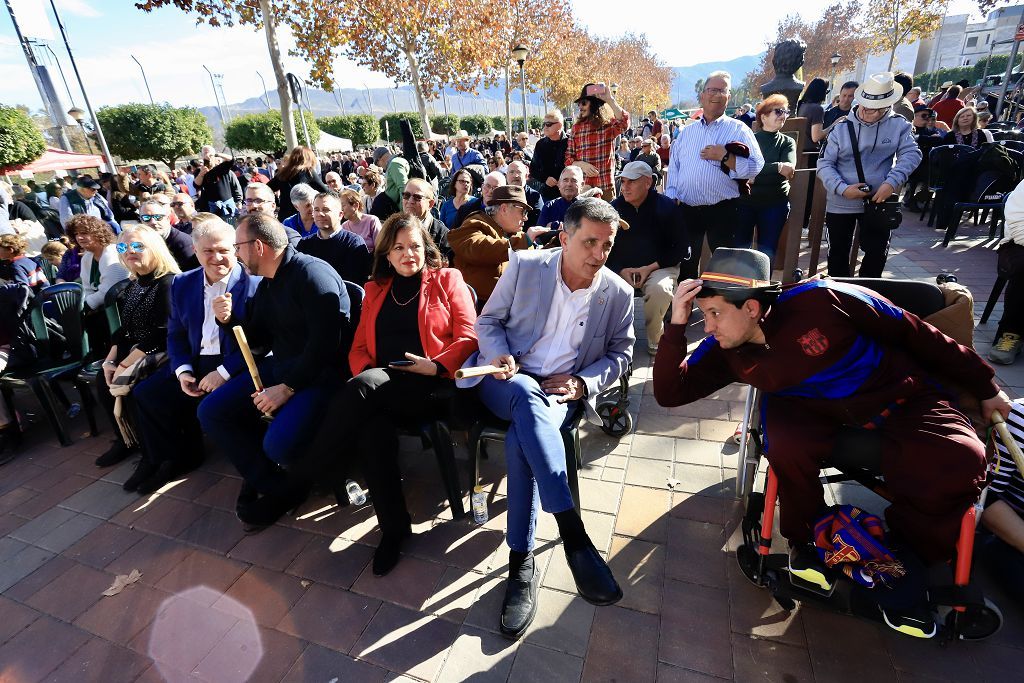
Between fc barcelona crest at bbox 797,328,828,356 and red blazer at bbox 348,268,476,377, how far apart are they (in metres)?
1.60

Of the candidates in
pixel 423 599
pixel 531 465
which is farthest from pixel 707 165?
pixel 423 599

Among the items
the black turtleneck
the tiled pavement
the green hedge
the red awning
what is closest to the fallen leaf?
the tiled pavement

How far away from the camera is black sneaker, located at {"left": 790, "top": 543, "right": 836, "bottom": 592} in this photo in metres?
1.86

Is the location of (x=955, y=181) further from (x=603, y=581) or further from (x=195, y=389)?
(x=195, y=389)

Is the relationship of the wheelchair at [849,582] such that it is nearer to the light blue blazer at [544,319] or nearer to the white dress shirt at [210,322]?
the light blue blazer at [544,319]

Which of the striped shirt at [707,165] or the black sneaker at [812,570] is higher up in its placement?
the striped shirt at [707,165]

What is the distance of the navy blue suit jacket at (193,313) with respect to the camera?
314cm

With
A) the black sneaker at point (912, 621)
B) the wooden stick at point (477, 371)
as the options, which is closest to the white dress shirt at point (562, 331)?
the wooden stick at point (477, 371)

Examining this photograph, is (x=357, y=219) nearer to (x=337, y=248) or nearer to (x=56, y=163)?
(x=337, y=248)

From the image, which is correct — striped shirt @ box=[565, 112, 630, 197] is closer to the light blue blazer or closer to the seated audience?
the seated audience

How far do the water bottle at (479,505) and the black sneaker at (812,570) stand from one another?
4.58 feet

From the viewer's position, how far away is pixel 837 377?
1.90m

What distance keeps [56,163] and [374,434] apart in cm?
2578

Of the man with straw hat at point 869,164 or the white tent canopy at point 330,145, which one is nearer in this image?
the man with straw hat at point 869,164
